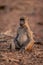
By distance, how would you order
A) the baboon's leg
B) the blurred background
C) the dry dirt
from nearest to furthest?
the dry dirt, the baboon's leg, the blurred background

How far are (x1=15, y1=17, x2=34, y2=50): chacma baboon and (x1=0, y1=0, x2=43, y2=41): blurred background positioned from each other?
8.68 metres

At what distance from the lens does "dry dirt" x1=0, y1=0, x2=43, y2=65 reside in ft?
34.1

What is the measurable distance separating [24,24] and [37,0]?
1676 cm

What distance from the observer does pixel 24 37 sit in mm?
11641

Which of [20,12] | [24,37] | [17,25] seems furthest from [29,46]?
[20,12]

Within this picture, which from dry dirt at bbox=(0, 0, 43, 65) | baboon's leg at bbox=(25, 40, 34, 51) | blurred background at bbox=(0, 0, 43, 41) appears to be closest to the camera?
dry dirt at bbox=(0, 0, 43, 65)

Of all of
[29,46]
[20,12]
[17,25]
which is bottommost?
[17,25]

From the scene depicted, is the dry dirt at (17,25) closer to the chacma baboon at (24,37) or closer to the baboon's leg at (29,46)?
the baboon's leg at (29,46)

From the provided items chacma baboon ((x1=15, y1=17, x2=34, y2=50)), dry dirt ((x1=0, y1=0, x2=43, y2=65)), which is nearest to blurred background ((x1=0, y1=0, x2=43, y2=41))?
dry dirt ((x1=0, y1=0, x2=43, y2=65))

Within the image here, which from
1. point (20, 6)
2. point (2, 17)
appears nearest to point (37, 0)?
point (20, 6)

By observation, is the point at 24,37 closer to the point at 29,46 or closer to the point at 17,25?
the point at 29,46

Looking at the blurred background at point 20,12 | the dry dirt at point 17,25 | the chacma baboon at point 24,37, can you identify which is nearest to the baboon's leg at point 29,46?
the chacma baboon at point 24,37

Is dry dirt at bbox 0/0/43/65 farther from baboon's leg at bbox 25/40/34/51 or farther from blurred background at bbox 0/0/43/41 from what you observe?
baboon's leg at bbox 25/40/34/51

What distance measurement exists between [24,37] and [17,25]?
9.77 m
